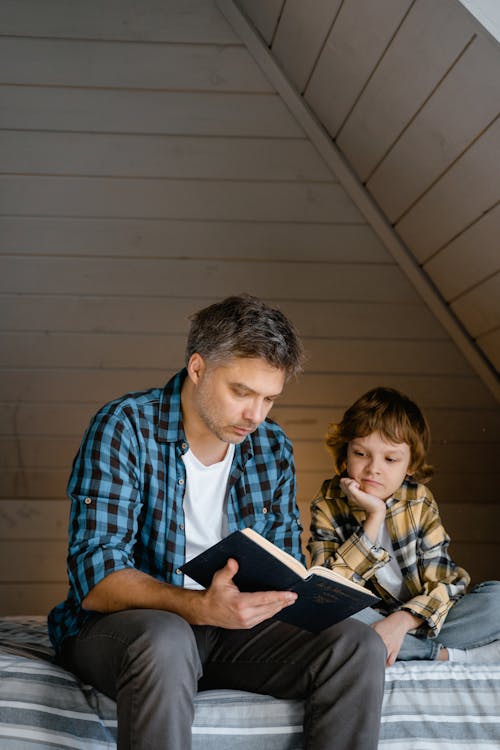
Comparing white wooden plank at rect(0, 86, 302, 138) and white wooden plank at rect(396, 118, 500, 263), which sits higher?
white wooden plank at rect(0, 86, 302, 138)

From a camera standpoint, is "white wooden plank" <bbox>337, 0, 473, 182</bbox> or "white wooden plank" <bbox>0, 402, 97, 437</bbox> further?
"white wooden plank" <bbox>0, 402, 97, 437</bbox>

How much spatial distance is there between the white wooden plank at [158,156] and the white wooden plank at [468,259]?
1.46ft

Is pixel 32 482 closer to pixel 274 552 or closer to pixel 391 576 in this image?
pixel 391 576

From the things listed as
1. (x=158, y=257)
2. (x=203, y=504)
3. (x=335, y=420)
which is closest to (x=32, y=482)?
(x=158, y=257)

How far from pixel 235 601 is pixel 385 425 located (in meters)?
0.74

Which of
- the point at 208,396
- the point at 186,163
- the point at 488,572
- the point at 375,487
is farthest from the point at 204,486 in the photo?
the point at 488,572

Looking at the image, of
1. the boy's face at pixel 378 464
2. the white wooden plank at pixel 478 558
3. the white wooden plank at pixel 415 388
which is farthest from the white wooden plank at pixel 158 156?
the white wooden plank at pixel 478 558

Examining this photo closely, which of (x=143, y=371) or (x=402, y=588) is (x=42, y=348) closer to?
(x=143, y=371)

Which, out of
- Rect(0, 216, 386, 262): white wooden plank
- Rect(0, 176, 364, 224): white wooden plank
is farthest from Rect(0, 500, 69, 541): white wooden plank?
Rect(0, 176, 364, 224): white wooden plank

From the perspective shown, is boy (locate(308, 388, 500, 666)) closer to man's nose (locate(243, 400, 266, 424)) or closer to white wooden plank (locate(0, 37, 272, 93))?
man's nose (locate(243, 400, 266, 424))

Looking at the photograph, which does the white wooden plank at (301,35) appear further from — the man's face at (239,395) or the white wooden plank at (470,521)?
the white wooden plank at (470,521)

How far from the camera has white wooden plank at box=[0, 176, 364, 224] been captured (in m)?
2.46

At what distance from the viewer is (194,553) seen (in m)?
1.67

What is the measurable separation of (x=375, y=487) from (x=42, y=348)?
3.56 feet
